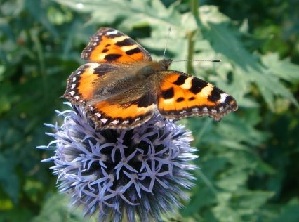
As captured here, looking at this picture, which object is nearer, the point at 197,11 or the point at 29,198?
the point at 197,11

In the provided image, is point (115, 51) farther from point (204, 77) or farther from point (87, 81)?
point (204, 77)

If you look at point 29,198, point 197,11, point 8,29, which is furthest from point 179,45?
point 29,198

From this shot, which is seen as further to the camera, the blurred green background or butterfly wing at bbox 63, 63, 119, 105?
the blurred green background

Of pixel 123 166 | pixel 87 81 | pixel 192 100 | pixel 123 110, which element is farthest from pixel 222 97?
pixel 87 81

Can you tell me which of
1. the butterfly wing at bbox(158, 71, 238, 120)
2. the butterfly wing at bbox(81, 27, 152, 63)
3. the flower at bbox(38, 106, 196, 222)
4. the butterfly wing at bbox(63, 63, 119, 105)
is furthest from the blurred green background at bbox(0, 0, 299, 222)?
the butterfly wing at bbox(158, 71, 238, 120)

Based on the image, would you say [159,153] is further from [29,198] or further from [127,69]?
[29,198]

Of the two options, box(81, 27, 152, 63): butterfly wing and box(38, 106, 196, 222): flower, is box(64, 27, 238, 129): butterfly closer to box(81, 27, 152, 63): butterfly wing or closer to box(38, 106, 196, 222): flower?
box(81, 27, 152, 63): butterfly wing
